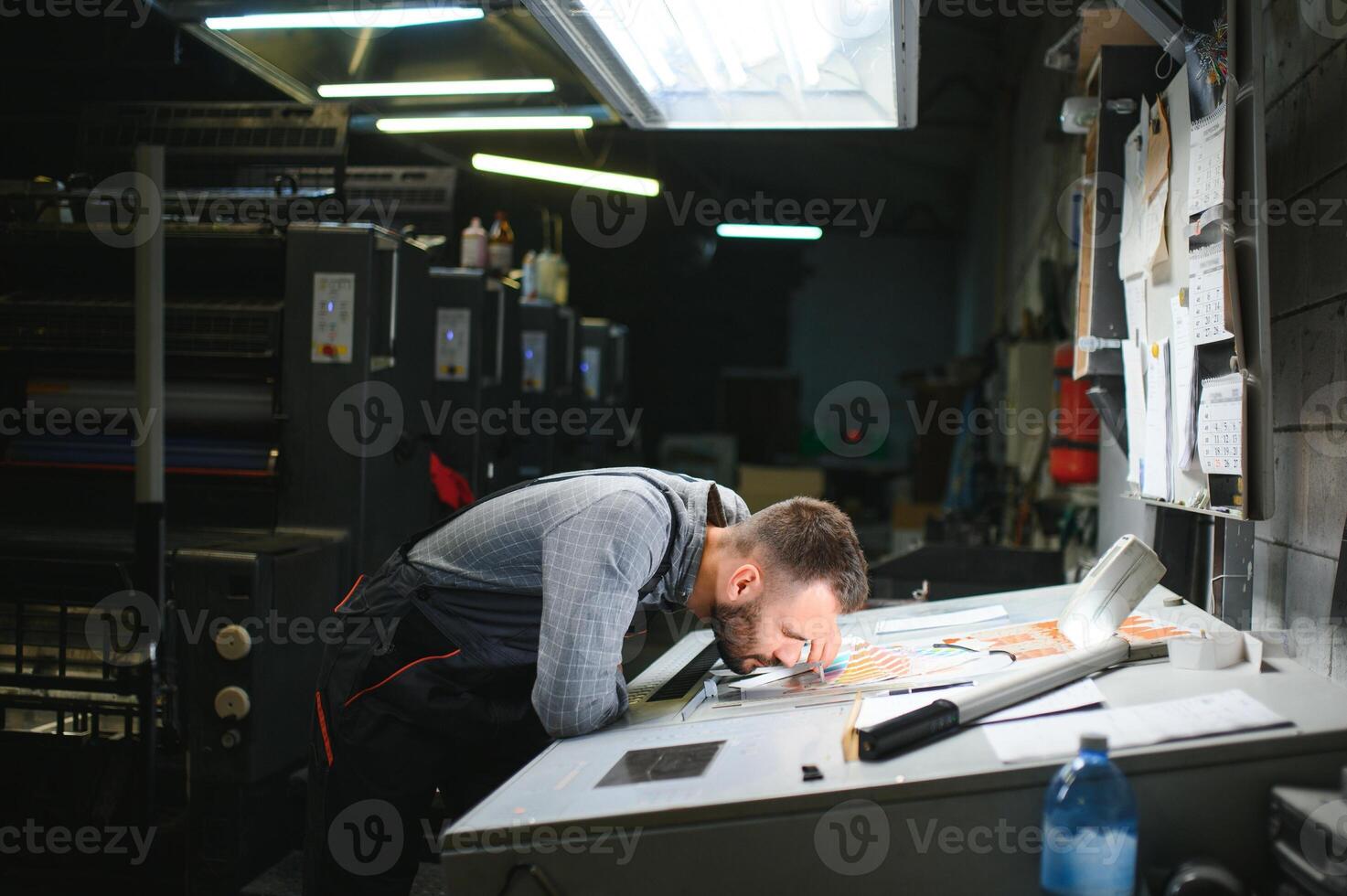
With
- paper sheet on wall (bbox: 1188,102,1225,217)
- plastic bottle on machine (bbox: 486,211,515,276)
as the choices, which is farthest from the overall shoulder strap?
plastic bottle on machine (bbox: 486,211,515,276)

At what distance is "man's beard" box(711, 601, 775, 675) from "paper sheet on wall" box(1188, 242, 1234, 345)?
2.85 ft

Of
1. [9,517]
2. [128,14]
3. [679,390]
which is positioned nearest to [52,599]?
[9,517]

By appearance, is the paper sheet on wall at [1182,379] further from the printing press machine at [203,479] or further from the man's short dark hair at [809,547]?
the printing press machine at [203,479]

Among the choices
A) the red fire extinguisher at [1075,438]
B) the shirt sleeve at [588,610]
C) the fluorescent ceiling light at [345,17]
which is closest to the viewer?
the shirt sleeve at [588,610]

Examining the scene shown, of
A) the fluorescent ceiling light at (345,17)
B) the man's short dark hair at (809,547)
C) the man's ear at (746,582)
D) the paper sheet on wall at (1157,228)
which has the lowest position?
the man's ear at (746,582)

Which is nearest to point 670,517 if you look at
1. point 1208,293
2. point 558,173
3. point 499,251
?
point 1208,293

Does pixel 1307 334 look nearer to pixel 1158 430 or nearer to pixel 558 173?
pixel 1158 430

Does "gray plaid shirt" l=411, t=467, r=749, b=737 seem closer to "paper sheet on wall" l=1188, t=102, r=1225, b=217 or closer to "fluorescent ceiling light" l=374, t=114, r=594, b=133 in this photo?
"paper sheet on wall" l=1188, t=102, r=1225, b=217

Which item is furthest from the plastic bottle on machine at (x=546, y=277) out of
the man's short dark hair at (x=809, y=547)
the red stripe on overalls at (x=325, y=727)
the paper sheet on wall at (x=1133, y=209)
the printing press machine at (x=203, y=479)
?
the man's short dark hair at (x=809, y=547)

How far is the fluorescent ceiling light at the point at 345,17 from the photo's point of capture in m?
3.86

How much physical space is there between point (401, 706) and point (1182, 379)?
4.93ft

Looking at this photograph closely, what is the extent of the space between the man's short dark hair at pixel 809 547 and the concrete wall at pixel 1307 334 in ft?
2.35

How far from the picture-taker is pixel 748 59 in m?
2.07

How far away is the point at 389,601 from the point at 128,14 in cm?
449
